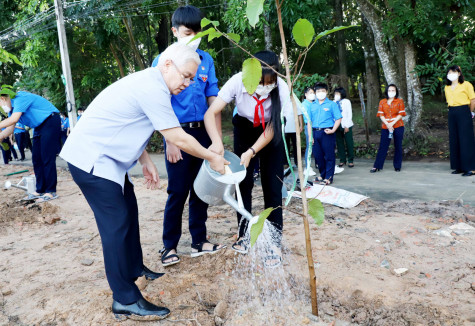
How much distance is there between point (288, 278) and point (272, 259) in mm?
196

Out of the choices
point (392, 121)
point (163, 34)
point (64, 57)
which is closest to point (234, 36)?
point (392, 121)

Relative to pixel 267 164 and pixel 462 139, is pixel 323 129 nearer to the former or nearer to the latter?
pixel 462 139

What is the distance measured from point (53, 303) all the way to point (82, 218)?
7.97 feet

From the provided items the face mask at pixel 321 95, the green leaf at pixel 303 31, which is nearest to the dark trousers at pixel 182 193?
the green leaf at pixel 303 31

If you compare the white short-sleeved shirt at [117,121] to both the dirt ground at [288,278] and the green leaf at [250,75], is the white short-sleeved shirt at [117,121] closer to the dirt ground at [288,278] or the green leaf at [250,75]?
the green leaf at [250,75]

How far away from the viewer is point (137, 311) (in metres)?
2.28

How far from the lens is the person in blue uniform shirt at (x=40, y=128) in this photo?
5285 mm

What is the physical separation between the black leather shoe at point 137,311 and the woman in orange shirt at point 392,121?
221 inches

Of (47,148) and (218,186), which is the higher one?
(47,148)

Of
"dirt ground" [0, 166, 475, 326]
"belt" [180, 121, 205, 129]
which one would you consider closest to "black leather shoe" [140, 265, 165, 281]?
"dirt ground" [0, 166, 475, 326]

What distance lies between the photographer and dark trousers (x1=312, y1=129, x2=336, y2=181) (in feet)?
20.1

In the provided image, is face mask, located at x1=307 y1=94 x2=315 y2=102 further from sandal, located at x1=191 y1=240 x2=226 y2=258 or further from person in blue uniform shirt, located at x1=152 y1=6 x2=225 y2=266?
sandal, located at x1=191 y1=240 x2=226 y2=258

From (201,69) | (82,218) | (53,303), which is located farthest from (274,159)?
(82,218)

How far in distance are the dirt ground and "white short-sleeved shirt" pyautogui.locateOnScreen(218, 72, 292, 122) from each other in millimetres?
1155
